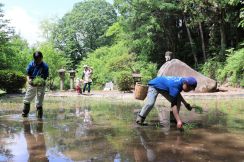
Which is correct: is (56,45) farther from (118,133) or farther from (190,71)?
(118,133)

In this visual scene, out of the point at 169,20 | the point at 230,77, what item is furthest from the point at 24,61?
the point at 230,77

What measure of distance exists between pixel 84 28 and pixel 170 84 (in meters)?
48.5

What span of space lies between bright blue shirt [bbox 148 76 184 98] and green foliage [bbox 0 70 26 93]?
13301 mm

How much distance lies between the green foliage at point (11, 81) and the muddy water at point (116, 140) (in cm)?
1037

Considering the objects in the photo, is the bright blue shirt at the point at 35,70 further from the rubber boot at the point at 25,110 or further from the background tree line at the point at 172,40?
the background tree line at the point at 172,40

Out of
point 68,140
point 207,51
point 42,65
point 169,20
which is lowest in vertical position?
point 68,140

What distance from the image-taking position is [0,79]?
19422 mm

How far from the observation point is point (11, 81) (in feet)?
64.5

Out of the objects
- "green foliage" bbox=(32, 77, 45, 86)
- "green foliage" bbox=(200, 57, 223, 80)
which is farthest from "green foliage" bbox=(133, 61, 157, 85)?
"green foliage" bbox=(32, 77, 45, 86)

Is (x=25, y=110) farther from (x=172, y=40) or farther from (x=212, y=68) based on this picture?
(x=172, y=40)

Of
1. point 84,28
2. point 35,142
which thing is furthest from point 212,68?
point 84,28

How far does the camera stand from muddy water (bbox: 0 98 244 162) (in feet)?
17.3

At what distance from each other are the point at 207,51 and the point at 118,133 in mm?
26200

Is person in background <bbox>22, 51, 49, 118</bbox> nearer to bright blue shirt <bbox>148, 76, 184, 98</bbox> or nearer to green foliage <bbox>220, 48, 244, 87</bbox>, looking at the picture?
bright blue shirt <bbox>148, 76, 184, 98</bbox>
